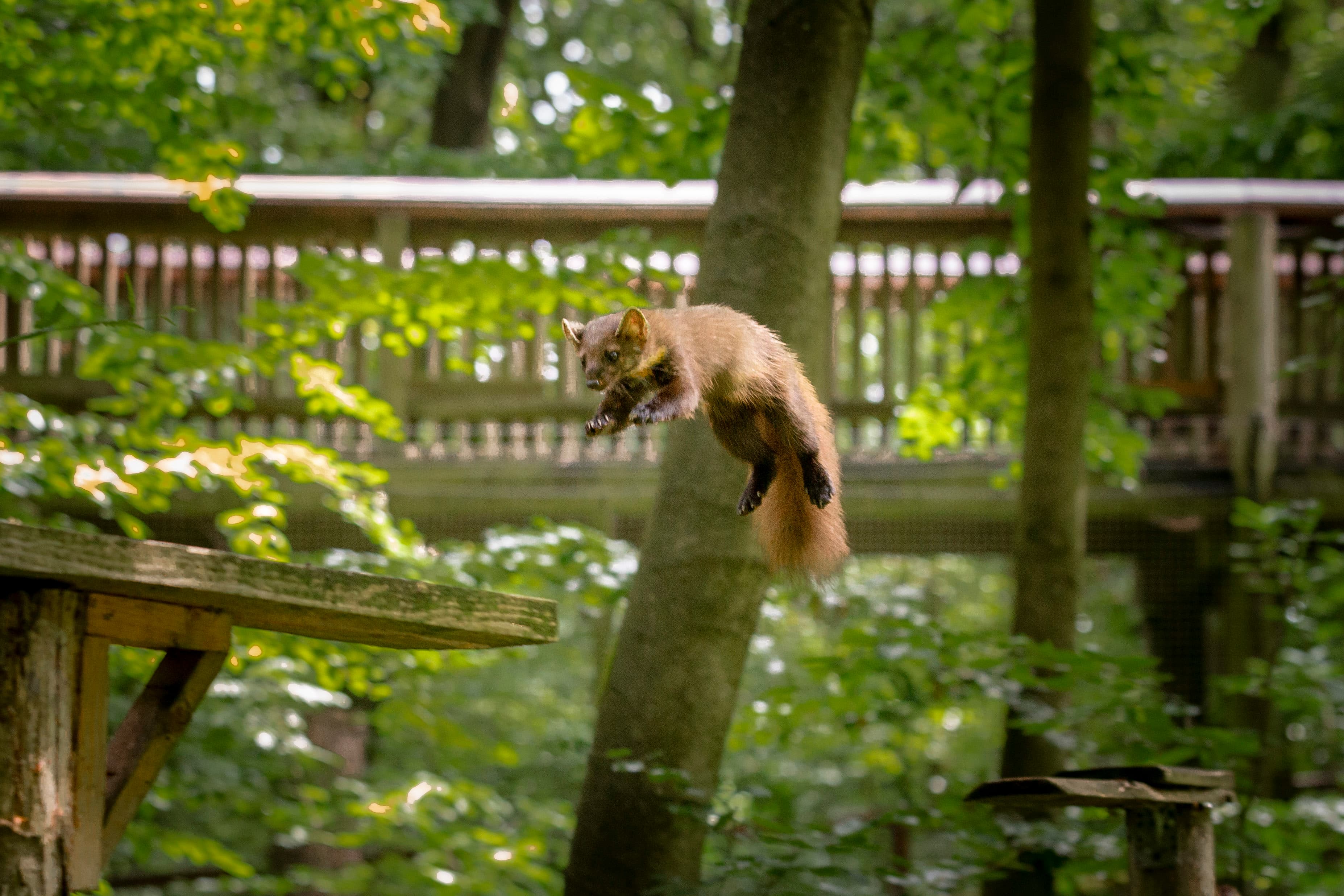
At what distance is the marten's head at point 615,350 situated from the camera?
1165 mm

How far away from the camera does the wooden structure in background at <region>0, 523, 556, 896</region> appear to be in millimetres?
1742

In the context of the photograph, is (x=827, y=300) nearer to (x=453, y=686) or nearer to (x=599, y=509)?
(x=599, y=509)

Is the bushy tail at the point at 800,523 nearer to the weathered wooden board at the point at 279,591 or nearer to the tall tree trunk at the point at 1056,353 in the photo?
the weathered wooden board at the point at 279,591

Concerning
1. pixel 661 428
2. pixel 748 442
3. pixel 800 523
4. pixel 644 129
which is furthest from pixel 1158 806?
pixel 661 428

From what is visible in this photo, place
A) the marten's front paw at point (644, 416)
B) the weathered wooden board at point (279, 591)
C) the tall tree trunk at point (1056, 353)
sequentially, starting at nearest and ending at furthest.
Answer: the marten's front paw at point (644, 416) → the weathered wooden board at point (279, 591) → the tall tree trunk at point (1056, 353)

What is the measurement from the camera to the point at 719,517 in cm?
285

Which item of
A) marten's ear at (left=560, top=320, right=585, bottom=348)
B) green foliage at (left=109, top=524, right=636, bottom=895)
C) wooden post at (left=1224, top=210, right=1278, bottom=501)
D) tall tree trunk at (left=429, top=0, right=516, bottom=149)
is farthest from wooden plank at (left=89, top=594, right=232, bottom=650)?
tall tree trunk at (left=429, top=0, right=516, bottom=149)

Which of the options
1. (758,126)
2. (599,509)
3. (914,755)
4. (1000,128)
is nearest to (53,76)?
(758,126)

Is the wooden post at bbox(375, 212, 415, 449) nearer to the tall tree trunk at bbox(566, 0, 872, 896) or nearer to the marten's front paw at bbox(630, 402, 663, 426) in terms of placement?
the tall tree trunk at bbox(566, 0, 872, 896)

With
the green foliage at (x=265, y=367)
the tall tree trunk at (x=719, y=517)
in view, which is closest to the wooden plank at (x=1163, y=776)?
the tall tree trunk at (x=719, y=517)

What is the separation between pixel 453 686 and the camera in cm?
1038

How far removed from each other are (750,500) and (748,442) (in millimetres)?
95

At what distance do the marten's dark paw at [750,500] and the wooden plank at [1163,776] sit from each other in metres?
1.28

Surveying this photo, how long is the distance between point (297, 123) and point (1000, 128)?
331 inches
